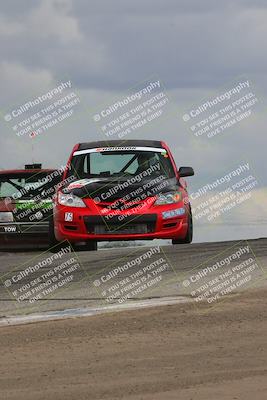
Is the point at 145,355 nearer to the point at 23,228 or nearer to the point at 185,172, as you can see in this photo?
the point at 185,172

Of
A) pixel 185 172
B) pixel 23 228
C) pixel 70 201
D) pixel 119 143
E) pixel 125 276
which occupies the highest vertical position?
pixel 119 143

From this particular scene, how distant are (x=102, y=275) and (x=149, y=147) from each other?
142 inches

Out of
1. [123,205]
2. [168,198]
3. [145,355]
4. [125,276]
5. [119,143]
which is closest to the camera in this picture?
[145,355]

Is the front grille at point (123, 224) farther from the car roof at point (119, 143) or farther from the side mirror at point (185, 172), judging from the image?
the car roof at point (119, 143)

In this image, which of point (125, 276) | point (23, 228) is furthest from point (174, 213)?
point (23, 228)

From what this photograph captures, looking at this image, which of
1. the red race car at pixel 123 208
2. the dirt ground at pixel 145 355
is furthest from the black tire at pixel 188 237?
the dirt ground at pixel 145 355

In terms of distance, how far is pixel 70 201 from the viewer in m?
16.3

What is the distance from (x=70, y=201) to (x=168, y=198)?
5.49 ft

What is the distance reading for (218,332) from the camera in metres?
10.8

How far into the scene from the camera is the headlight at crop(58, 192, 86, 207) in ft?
53.4

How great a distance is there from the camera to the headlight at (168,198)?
16.2 meters

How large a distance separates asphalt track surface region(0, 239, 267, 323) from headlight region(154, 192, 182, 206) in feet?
2.90

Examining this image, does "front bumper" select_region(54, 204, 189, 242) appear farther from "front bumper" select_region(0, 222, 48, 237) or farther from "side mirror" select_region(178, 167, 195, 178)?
"front bumper" select_region(0, 222, 48, 237)

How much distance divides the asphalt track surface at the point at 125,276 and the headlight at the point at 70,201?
36.4 inches
